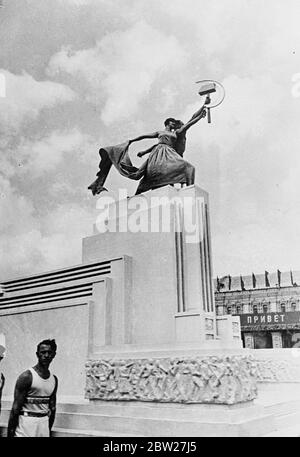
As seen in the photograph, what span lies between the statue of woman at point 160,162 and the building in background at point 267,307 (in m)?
4.29

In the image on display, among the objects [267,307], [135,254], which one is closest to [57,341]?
[135,254]

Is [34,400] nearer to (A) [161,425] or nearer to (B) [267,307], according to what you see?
(A) [161,425]

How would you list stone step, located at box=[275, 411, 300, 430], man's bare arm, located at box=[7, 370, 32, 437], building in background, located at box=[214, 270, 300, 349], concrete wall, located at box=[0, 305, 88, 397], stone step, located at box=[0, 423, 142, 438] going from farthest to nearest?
building in background, located at box=[214, 270, 300, 349] < concrete wall, located at box=[0, 305, 88, 397] < stone step, located at box=[275, 411, 300, 430] < stone step, located at box=[0, 423, 142, 438] < man's bare arm, located at box=[7, 370, 32, 437]

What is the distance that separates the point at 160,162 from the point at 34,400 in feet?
15.4

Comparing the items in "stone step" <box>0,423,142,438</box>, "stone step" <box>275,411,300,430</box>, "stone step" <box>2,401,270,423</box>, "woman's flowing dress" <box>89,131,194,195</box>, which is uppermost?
"woman's flowing dress" <box>89,131,194,195</box>

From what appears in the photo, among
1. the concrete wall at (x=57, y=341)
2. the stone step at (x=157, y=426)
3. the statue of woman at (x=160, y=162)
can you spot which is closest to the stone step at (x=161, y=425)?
the stone step at (x=157, y=426)

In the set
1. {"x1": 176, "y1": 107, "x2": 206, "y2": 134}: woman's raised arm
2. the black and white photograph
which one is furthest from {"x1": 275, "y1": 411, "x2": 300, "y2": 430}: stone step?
{"x1": 176, "y1": 107, "x2": 206, "y2": 134}: woman's raised arm

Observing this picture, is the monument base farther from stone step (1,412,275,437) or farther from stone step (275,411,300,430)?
stone step (275,411,300,430)

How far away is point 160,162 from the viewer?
8.19m

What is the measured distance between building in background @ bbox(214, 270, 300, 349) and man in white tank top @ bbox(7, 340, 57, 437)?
6.99 m

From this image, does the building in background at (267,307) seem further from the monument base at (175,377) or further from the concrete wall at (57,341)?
the concrete wall at (57,341)

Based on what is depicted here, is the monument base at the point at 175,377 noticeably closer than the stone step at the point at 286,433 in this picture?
No

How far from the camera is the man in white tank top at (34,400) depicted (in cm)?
488

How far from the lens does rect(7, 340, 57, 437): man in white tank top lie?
4877 mm
